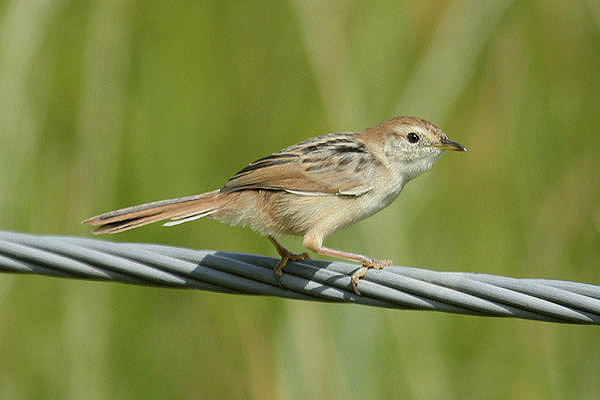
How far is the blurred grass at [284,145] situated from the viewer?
15.9 ft

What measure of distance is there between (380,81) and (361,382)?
7.82 feet

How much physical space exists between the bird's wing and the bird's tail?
13cm

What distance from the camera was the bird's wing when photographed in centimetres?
412

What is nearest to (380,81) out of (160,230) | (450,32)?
(450,32)

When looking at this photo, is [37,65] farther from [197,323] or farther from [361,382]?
[361,382]

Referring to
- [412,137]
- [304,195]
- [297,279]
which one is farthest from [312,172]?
[297,279]

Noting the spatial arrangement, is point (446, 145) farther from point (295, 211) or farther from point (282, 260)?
point (282, 260)

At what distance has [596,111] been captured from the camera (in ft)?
18.8

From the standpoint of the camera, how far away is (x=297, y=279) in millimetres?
3158

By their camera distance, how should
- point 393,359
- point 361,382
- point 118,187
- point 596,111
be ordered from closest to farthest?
point 361,382 → point 393,359 → point 118,187 → point 596,111

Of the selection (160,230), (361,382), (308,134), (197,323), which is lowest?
(361,382)

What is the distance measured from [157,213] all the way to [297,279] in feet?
3.53

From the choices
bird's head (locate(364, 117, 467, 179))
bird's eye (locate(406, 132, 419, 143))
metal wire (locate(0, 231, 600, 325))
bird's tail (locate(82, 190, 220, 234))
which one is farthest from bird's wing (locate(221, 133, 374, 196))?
metal wire (locate(0, 231, 600, 325))

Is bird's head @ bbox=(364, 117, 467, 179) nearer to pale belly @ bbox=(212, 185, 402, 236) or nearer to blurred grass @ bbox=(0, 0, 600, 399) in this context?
pale belly @ bbox=(212, 185, 402, 236)
